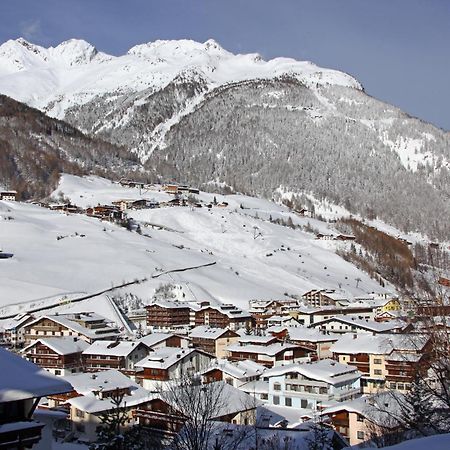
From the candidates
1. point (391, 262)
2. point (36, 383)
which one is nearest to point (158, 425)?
point (36, 383)

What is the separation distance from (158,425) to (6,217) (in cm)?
6415

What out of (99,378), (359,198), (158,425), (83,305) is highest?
(359,198)

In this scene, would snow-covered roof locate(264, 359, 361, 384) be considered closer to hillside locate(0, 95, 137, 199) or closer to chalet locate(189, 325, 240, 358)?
chalet locate(189, 325, 240, 358)

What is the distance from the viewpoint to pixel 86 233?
79500 mm

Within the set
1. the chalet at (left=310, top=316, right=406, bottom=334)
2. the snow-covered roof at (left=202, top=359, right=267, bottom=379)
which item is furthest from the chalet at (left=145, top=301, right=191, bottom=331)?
the snow-covered roof at (left=202, top=359, right=267, bottom=379)

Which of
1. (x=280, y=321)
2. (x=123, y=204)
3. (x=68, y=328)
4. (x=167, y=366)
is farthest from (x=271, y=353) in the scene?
(x=123, y=204)

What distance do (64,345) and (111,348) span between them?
10.4ft

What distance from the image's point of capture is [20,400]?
26.1 ft

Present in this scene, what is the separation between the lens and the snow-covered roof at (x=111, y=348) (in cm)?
3791

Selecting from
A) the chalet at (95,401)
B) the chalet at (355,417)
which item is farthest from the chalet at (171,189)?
the chalet at (355,417)

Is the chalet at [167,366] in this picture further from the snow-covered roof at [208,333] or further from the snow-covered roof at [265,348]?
the snow-covered roof at [208,333]

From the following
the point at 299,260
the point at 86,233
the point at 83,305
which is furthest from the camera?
the point at 299,260

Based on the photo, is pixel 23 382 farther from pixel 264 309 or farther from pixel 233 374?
pixel 264 309

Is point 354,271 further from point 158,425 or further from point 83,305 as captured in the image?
point 158,425
